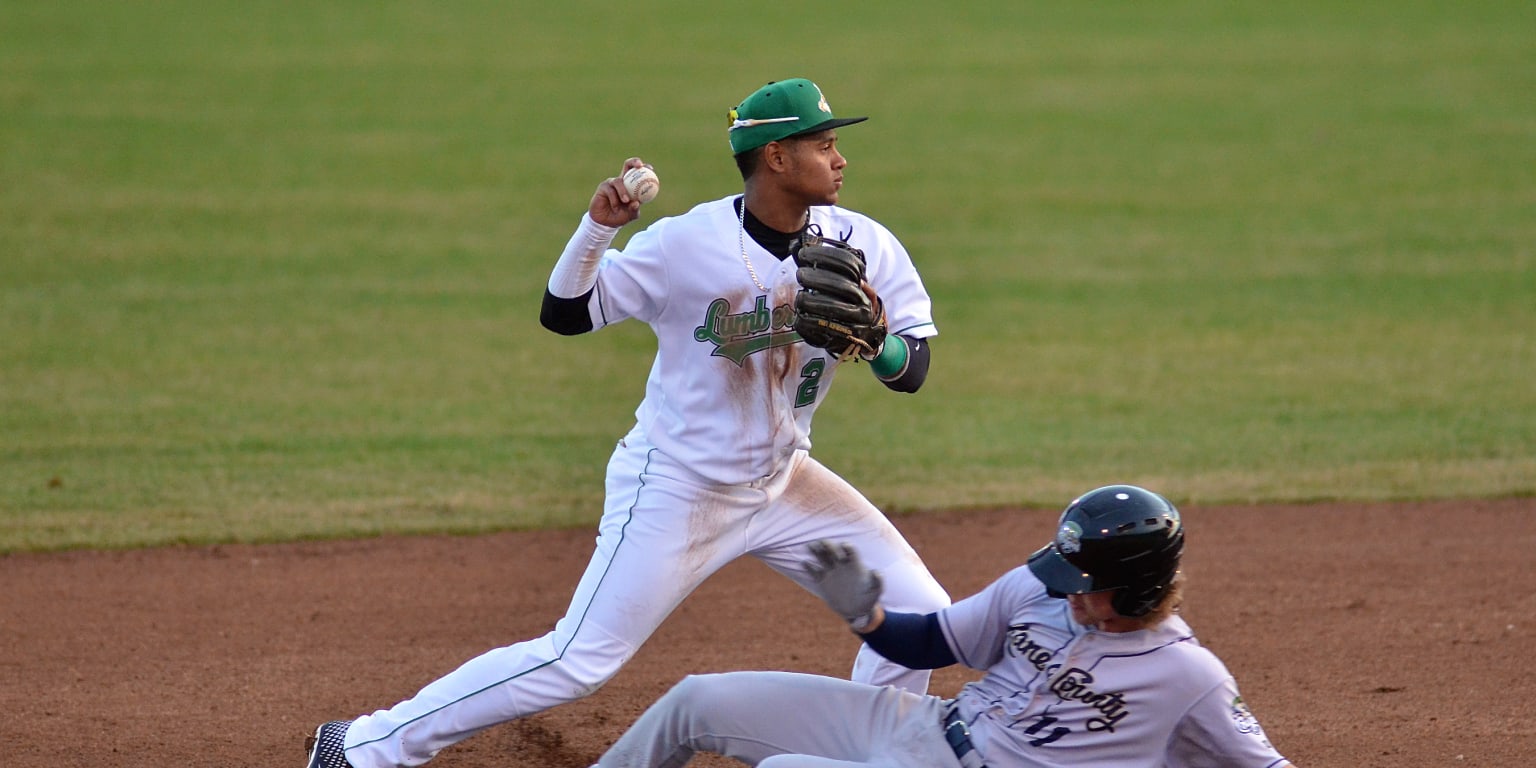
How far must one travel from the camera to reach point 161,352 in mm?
10797

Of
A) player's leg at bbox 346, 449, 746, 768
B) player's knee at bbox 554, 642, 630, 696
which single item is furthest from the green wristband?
player's knee at bbox 554, 642, 630, 696

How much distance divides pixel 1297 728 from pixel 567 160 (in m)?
14.0

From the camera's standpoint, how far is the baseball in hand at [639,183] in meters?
4.21

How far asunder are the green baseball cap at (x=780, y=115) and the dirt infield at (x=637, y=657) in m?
2.01

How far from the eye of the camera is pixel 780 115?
4.39 m

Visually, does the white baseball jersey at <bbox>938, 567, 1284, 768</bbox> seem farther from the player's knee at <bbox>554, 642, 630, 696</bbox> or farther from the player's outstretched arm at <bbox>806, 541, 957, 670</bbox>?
the player's knee at <bbox>554, 642, 630, 696</bbox>

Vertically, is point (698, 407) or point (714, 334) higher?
point (714, 334)

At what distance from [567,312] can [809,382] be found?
0.73 meters

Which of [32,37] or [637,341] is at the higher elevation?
[32,37]

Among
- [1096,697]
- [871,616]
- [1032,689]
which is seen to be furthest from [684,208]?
[1096,697]

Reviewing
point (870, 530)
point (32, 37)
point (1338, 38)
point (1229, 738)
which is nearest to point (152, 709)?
point (870, 530)

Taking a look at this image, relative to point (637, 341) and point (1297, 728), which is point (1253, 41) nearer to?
point (637, 341)

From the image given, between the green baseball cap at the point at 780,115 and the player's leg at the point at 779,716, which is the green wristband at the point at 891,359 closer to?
the green baseball cap at the point at 780,115

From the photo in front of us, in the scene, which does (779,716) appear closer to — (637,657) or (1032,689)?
(1032,689)
